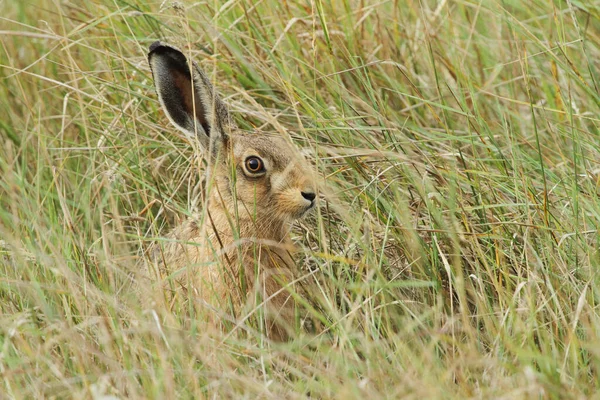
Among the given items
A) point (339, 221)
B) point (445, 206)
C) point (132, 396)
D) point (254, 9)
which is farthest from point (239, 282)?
point (254, 9)

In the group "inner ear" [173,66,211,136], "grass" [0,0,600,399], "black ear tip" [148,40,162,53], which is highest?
"black ear tip" [148,40,162,53]

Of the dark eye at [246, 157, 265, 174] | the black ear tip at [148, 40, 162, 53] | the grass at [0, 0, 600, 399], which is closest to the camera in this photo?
the grass at [0, 0, 600, 399]

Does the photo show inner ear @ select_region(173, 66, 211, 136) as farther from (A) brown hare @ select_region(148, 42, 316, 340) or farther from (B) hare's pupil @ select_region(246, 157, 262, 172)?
(B) hare's pupil @ select_region(246, 157, 262, 172)

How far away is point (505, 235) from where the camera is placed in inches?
148

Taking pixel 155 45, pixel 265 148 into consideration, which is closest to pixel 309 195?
pixel 265 148

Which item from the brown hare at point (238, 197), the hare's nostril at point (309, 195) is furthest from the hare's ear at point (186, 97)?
the hare's nostril at point (309, 195)

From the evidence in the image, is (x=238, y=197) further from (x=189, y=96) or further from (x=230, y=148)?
(x=189, y=96)

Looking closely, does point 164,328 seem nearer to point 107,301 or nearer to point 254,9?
point 107,301

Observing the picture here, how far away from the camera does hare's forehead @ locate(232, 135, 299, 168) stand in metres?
4.09

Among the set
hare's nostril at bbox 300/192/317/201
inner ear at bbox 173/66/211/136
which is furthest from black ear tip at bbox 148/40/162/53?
hare's nostril at bbox 300/192/317/201

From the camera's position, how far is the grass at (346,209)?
116 inches

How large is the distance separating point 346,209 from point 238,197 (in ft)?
1.48

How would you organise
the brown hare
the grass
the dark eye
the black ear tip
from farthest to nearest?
1. the dark eye
2. the black ear tip
3. the brown hare
4. the grass

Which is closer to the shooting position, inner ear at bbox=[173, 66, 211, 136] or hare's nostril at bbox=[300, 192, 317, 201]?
hare's nostril at bbox=[300, 192, 317, 201]
